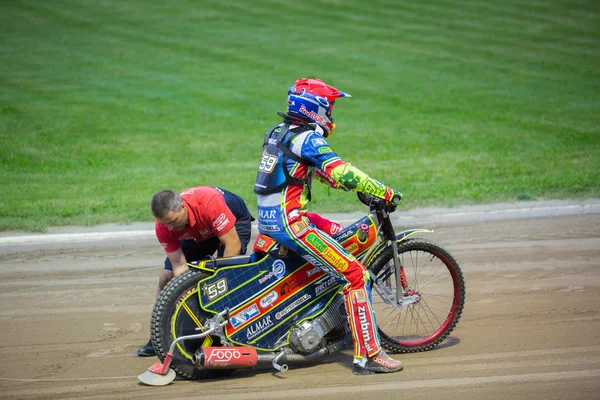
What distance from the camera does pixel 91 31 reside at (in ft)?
89.7

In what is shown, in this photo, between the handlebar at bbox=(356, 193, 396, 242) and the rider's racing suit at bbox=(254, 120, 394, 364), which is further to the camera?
the handlebar at bbox=(356, 193, 396, 242)

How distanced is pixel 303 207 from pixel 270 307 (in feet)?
2.83

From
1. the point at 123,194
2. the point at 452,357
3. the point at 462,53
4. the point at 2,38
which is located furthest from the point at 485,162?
the point at 2,38

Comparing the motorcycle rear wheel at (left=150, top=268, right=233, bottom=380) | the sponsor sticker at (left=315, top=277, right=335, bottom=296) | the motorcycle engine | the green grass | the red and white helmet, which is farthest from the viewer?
the green grass

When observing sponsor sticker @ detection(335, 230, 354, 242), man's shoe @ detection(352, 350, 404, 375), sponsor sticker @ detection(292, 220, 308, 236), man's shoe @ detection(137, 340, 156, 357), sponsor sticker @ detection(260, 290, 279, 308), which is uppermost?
sponsor sticker @ detection(292, 220, 308, 236)

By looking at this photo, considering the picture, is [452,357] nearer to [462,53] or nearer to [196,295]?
[196,295]

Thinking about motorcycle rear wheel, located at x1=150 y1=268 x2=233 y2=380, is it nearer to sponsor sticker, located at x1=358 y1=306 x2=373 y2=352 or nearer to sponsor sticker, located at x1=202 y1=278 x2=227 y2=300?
sponsor sticker, located at x1=202 y1=278 x2=227 y2=300

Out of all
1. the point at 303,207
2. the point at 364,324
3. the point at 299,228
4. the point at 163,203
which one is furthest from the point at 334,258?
the point at 163,203

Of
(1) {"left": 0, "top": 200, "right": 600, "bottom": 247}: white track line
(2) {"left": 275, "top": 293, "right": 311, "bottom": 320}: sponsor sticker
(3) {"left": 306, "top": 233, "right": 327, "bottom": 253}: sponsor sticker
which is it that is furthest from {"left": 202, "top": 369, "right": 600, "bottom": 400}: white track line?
(1) {"left": 0, "top": 200, "right": 600, "bottom": 247}: white track line

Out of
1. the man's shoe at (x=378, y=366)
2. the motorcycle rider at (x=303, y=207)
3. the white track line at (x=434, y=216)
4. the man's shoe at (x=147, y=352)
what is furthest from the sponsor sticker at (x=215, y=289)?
the white track line at (x=434, y=216)

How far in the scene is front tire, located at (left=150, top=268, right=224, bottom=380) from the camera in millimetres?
5801

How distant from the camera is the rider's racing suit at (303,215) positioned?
5844mm

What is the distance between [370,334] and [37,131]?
562 inches

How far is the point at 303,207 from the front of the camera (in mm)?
6027
